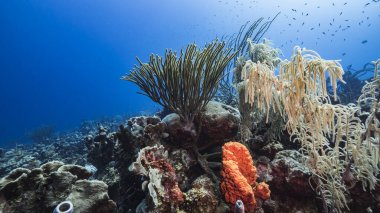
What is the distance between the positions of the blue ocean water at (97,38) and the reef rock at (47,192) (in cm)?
9103

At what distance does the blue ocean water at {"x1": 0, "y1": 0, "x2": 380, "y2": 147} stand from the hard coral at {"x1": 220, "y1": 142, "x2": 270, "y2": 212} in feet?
299

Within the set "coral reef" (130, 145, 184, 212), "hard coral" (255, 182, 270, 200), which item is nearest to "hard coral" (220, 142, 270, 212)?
"hard coral" (255, 182, 270, 200)

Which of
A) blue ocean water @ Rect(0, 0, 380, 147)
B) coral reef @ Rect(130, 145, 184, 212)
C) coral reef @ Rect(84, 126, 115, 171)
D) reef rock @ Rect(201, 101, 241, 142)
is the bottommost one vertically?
coral reef @ Rect(130, 145, 184, 212)

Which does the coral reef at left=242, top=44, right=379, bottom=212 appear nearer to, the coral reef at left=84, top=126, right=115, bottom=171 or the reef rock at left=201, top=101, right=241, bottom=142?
the reef rock at left=201, top=101, right=241, bottom=142

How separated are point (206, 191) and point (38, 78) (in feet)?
440

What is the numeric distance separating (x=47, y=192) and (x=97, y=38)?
5029 inches

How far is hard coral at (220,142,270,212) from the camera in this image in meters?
2.90

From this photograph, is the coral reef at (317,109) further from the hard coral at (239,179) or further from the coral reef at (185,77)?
the coral reef at (185,77)

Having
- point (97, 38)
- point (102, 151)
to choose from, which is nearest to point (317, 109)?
point (102, 151)

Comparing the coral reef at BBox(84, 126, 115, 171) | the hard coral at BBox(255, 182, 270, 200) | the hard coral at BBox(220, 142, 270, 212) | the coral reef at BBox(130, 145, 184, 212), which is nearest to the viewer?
the coral reef at BBox(130, 145, 184, 212)

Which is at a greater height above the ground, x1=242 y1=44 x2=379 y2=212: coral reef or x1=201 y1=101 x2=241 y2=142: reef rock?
x1=201 y1=101 x2=241 y2=142: reef rock

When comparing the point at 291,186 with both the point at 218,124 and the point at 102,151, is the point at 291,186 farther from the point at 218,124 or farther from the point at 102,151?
the point at 102,151

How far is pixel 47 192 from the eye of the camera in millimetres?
2623

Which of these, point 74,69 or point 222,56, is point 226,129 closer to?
point 222,56
